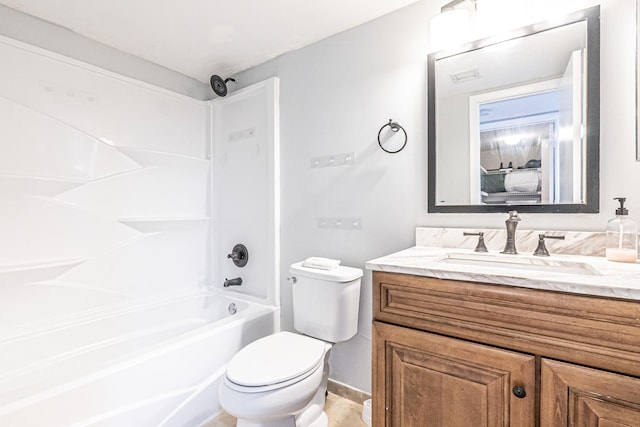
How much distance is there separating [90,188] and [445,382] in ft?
7.11

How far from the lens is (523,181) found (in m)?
1.33

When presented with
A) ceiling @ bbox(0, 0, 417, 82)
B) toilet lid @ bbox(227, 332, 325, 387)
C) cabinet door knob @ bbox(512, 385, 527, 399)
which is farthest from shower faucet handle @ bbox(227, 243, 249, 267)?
cabinet door knob @ bbox(512, 385, 527, 399)

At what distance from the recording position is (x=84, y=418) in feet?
4.10

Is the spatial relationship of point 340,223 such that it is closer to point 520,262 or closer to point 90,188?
point 520,262

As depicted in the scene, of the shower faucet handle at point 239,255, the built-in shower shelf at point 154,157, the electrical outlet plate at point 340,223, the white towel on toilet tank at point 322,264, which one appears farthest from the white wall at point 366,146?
the built-in shower shelf at point 154,157

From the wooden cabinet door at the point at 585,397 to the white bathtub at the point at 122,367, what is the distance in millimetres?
1515

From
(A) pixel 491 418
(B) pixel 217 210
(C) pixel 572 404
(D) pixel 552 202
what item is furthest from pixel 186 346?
(D) pixel 552 202

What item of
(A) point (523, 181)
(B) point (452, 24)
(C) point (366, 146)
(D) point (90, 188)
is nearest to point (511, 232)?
(A) point (523, 181)

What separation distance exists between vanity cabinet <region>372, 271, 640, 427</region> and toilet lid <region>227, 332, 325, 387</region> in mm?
354

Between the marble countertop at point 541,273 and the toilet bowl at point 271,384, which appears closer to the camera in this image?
the marble countertop at point 541,273

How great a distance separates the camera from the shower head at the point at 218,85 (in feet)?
7.62

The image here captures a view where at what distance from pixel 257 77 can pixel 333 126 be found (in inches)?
32.5

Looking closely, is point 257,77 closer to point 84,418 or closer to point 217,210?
point 217,210

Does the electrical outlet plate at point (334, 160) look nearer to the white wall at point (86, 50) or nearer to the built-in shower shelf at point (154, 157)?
the built-in shower shelf at point (154, 157)
